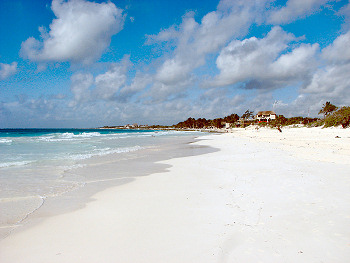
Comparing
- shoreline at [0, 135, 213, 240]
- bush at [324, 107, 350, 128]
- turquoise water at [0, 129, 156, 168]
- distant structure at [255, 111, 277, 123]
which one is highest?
distant structure at [255, 111, 277, 123]

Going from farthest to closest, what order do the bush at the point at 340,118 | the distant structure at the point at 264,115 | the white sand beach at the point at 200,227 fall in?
the distant structure at the point at 264,115, the bush at the point at 340,118, the white sand beach at the point at 200,227

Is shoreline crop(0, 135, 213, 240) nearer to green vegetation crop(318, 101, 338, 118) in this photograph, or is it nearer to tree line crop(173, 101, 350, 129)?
tree line crop(173, 101, 350, 129)

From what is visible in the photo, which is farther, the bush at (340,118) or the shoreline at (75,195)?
the bush at (340,118)

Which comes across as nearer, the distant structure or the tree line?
the tree line

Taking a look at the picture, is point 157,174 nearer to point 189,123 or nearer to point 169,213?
point 169,213

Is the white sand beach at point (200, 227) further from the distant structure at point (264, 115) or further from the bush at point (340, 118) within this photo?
the distant structure at point (264, 115)

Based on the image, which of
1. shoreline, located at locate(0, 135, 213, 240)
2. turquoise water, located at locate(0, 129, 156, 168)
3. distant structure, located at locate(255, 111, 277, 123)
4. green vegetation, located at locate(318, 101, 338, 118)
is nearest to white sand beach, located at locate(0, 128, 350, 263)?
shoreline, located at locate(0, 135, 213, 240)

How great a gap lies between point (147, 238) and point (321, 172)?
8233 mm

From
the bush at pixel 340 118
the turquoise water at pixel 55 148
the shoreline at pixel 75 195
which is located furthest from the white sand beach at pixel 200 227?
the bush at pixel 340 118

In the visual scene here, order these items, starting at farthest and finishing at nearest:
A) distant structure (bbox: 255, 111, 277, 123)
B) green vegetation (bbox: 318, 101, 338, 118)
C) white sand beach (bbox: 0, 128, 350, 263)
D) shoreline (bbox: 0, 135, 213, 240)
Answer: distant structure (bbox: 255, 111, 277, 123) → green vegetation (bbox: 318, 101, 338, 118) → shoreline (bbox: 0, 135, 213, 240) → white sand beach (bbox: 0, 128, 350, 263)

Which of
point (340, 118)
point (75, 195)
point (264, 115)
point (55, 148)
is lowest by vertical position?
point (75, 195)

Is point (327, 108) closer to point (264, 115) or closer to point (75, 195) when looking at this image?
point (264, 115)

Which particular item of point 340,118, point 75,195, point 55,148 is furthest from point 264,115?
point 75,195

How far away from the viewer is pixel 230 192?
6.86 metres
